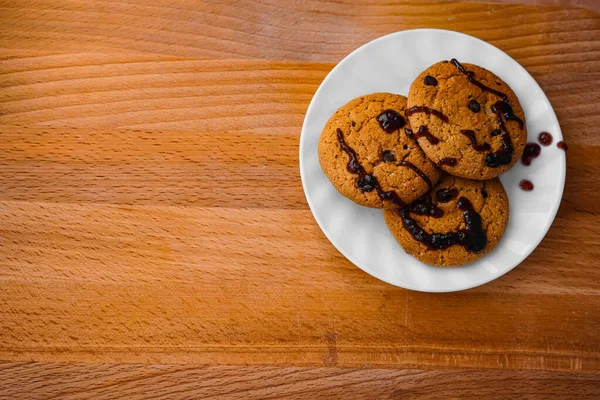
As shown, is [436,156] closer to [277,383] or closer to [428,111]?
[428,111]

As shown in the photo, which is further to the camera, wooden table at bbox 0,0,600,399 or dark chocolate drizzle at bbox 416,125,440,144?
wooden table at bbox 0,0,600,399

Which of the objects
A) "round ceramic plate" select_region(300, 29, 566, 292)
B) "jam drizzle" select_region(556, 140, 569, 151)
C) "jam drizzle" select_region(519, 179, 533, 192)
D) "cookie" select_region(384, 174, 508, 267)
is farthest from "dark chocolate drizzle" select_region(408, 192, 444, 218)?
"jam drizzle" select_region(556, 140, 569, 151)

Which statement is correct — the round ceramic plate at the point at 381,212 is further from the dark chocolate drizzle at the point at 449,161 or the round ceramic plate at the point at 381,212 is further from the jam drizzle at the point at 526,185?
the dark chocolate drizzle at the point at 449,161

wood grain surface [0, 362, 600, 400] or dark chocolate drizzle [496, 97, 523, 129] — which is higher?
dark chocolate drizzle [496, 97, 523, 129]

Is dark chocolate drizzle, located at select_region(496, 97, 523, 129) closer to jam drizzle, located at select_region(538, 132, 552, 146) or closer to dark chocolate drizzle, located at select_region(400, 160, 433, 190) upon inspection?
jam drizzle, located at select_region(538, 132, 552, 146)

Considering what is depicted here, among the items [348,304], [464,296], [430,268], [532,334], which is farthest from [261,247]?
[532,334]

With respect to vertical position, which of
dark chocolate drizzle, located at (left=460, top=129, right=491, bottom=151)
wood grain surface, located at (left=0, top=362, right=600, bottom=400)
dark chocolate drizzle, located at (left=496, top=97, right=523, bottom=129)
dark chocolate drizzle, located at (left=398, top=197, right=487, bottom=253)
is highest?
dark chocolate drizzle, located at (left=496, top=97, right=523, bottom=129)
